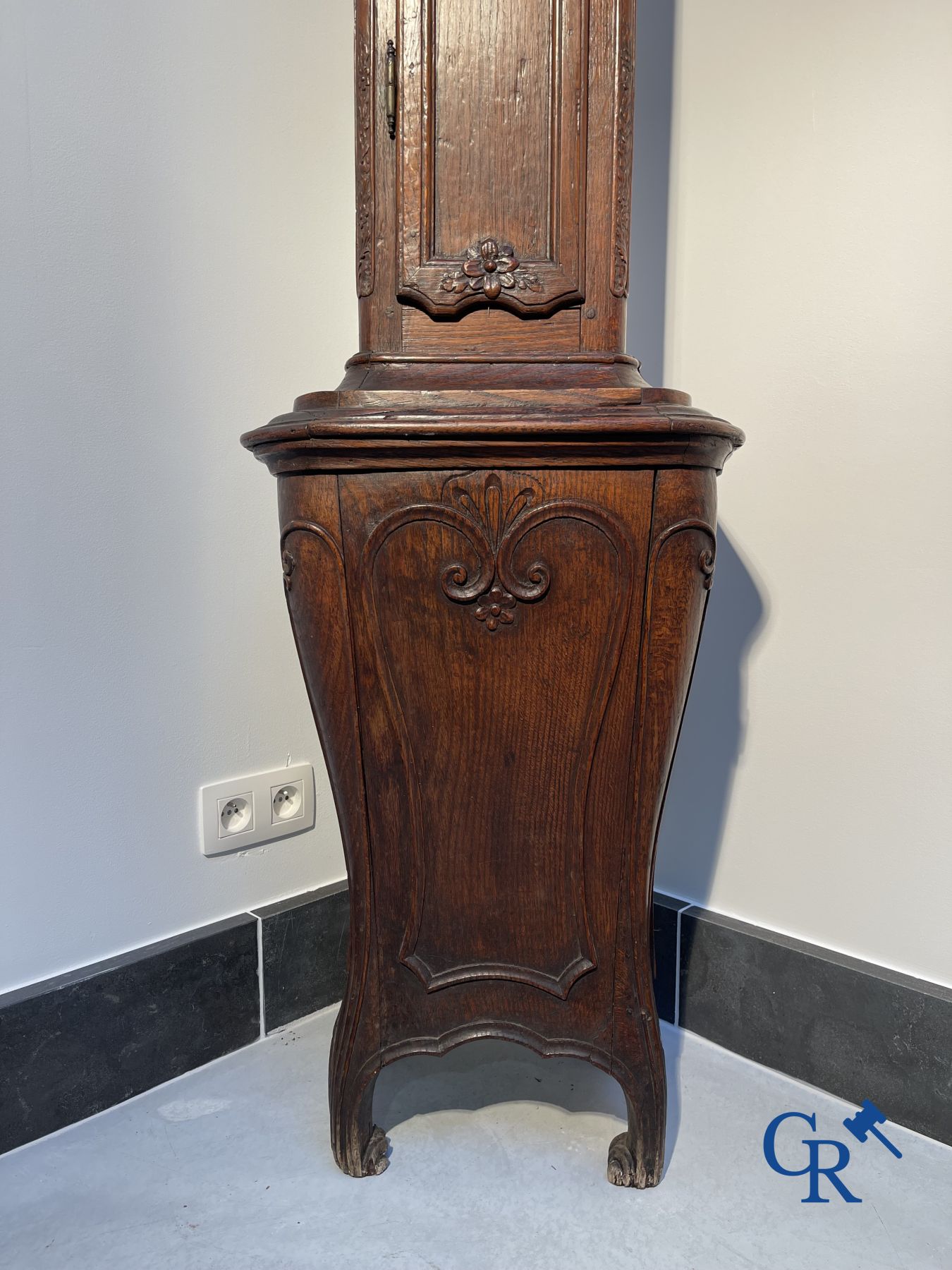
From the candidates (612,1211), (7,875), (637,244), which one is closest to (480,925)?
(612,1211)

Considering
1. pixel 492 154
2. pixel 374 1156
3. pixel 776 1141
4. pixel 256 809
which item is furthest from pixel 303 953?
pixel 492 154

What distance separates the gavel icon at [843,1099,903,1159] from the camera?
1.26 m

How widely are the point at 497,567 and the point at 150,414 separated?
597 mm

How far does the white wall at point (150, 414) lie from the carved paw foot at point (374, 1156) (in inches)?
16.5

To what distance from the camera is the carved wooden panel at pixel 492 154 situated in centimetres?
107

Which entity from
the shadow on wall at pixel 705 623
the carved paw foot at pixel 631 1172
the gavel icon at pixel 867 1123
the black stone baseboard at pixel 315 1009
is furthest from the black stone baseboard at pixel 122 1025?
the gavel icon at pixel 867 1123

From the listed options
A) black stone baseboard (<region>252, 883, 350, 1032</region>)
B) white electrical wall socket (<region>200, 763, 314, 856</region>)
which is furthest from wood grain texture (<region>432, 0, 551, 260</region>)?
black stone baseboard (<region>252, 883, 350, 1032</region>)

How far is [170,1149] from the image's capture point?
122 centimetres

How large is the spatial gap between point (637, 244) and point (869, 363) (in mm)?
454

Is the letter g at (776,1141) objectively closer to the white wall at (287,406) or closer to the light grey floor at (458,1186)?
the light grey floor at (458,1186)

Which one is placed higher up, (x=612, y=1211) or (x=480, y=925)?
(x=480, y=925)

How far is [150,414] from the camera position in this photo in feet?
4.36

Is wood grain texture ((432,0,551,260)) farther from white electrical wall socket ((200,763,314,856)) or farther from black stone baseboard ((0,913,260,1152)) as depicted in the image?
black stone baseboard ((0,913,260,1152))

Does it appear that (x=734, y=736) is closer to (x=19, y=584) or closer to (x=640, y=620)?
(x=640, y=620)
